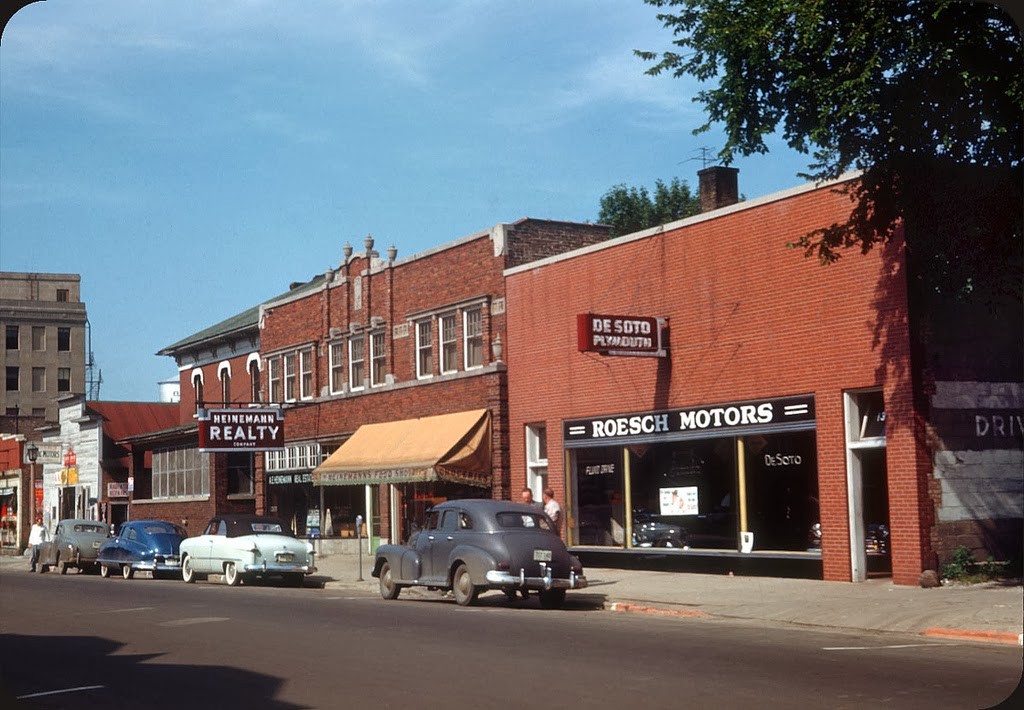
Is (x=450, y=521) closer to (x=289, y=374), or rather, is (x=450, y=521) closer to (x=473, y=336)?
(x=473, y=336)

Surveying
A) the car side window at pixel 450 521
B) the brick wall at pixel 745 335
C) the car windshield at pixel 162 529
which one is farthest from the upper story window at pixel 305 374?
the car side window at pixel 450 521

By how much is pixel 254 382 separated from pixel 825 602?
29.0m

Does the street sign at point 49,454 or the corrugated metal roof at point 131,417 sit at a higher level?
the corrugated metal roof at point 131,417

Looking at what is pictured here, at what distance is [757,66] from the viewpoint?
17.6 meters

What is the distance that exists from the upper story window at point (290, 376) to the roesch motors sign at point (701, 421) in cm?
1468

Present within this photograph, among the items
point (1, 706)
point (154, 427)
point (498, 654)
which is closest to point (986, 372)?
point (498, 654)

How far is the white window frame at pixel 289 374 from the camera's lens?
4074cm

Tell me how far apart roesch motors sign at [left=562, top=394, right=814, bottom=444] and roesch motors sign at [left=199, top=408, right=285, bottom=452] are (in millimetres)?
12987

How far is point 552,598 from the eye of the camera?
66.3 feet

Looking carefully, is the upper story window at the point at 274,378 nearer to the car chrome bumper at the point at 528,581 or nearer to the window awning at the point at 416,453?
the window awning at the point at 416,453

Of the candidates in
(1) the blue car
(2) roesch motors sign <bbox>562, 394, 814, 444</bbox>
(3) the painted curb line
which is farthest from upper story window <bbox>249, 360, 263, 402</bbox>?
(3) the painted curb line

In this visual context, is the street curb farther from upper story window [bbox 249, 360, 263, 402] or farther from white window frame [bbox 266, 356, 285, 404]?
upper story window [bbox 249, 360, 263, 402]

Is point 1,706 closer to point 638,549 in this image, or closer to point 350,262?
point 638,549

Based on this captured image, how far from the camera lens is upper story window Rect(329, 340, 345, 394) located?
37875 mm
